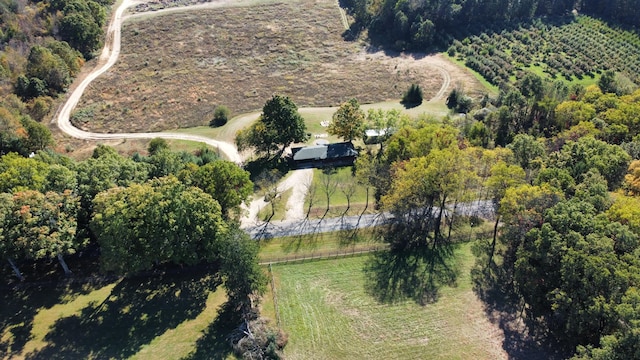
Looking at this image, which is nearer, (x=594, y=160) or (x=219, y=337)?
(x=219, y=337)

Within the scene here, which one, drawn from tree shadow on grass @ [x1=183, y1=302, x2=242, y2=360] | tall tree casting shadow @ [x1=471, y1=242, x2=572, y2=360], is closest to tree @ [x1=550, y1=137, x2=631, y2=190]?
tall tree casting shadow @ [x1=471, y1=242, x2=572, y2=360]

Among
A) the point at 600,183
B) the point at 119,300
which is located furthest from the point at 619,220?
the point at 119,300

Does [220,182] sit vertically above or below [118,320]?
above

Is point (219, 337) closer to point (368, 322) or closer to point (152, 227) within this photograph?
point (152, 227)

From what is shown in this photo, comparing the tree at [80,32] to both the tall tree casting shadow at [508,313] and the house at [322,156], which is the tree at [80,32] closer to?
the house at [322,156]

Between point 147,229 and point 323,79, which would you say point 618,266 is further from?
point 323,79

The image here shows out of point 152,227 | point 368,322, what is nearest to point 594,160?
point 368,322

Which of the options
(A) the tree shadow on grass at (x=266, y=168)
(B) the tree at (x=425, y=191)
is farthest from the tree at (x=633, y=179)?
(A) the tree shadow on grass at (x=266, y=168)
